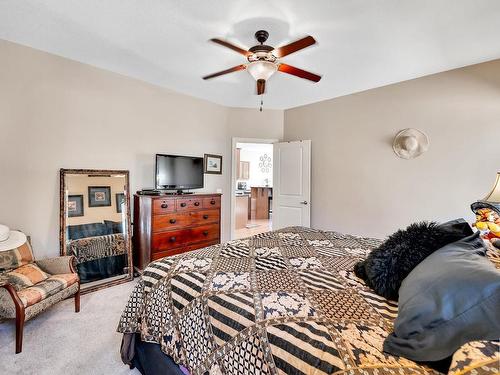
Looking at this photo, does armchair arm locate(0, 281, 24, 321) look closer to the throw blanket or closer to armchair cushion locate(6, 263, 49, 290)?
armchair cushion locate(6, 263, 49, 290)

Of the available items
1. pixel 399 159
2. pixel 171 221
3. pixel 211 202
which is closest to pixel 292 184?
pixel 211 202

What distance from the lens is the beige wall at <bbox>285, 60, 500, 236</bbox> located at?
2865 millimetres

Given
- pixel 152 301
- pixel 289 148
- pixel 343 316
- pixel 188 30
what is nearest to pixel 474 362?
Result: pixel 343 316

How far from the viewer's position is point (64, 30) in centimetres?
229

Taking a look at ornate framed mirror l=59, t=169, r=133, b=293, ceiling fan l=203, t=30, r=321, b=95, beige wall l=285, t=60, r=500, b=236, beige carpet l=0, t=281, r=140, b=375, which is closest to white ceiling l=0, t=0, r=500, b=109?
ceiling fan l=203, t=30, r=321, b=95

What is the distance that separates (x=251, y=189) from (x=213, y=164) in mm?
3705

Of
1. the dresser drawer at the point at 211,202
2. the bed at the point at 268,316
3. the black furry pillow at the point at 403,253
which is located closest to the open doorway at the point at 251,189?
the dresser drawer at the point at 211,202

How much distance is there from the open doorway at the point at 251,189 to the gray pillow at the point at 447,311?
3814 millimetres

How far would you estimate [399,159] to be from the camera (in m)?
3.43

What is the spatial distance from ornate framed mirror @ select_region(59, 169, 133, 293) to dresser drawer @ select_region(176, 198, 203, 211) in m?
0.64

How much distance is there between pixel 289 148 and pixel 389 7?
2.67 m

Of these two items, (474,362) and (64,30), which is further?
(64,30)

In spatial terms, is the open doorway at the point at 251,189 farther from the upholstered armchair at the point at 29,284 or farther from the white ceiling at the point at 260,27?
the upholstered armchair at the point at 29,284

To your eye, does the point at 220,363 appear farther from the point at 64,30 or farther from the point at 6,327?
the point at 64,30
